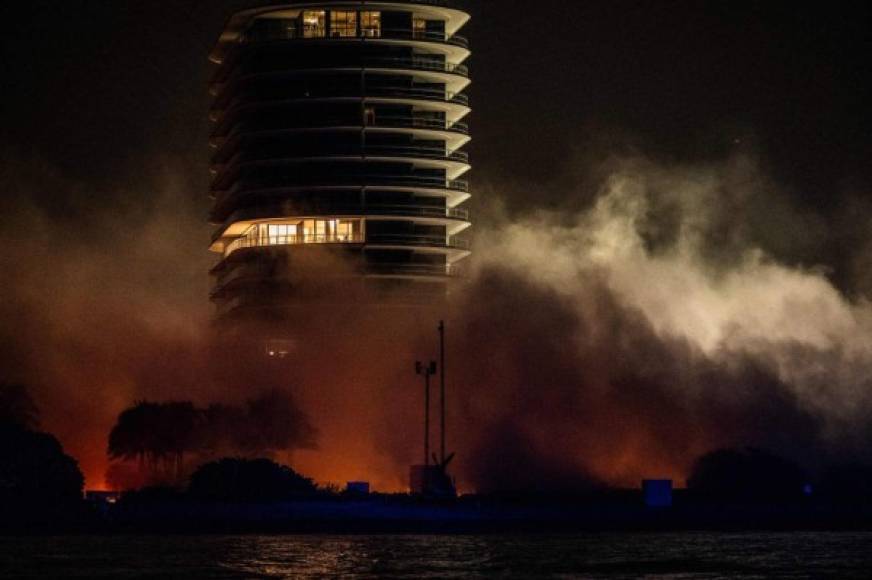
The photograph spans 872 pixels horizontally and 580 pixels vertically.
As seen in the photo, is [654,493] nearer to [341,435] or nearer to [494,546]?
[494,546]

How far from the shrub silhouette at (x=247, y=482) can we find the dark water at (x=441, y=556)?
6602mm

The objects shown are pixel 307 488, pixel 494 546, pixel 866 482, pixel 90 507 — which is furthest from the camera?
pixel 866 482

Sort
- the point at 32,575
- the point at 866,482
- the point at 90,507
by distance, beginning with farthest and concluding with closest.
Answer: the point at 866,482 < the point at 90,507 < the point at 32,575

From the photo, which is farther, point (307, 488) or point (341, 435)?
point (341, 435)

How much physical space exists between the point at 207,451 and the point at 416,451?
19.2 metres

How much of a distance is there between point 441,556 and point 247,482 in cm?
3070

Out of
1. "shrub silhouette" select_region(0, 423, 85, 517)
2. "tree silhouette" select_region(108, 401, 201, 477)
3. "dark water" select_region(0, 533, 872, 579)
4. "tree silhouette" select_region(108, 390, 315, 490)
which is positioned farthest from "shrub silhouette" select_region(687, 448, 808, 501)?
"shrub silhouette" select_region(0, 423, 85, 517)

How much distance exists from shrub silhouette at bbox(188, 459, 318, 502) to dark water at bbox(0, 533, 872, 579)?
660 cm

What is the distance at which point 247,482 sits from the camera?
160000 millimetres

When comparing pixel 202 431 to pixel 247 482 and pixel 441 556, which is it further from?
pixel 441 556

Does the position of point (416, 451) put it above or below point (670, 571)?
above

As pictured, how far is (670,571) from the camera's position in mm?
124500

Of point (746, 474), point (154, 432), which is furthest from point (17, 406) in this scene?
point (746, 474)

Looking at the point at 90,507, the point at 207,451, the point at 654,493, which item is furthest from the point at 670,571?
the point at 207,451
